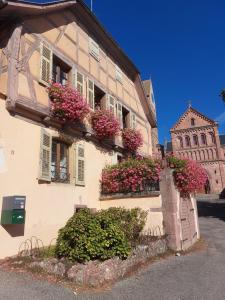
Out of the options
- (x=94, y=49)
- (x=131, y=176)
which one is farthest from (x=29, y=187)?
(x=94, y=49)

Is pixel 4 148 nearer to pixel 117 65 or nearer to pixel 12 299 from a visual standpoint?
pixel 12 299

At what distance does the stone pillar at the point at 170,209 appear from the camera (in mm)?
8758

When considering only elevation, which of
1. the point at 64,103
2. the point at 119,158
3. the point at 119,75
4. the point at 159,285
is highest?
the point at 119,75

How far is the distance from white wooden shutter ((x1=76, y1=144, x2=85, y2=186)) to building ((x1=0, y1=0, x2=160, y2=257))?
0.03 meters

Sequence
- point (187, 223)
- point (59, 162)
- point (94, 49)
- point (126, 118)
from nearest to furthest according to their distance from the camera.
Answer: point (59, 162) → point (187, 223) → point (94, 49) → point (126, 118)

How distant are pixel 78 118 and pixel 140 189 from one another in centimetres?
312

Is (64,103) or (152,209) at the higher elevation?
(64,103)

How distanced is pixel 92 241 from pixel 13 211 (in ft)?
6.17

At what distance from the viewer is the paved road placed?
198 inches

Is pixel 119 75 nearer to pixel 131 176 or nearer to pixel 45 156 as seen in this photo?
pixel 131 176

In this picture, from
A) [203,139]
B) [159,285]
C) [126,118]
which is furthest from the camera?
[203,139]

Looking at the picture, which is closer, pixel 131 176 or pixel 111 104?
pixel 131 176

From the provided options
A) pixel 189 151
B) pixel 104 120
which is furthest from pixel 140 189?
pixel 189 151

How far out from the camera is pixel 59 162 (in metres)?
8.89
